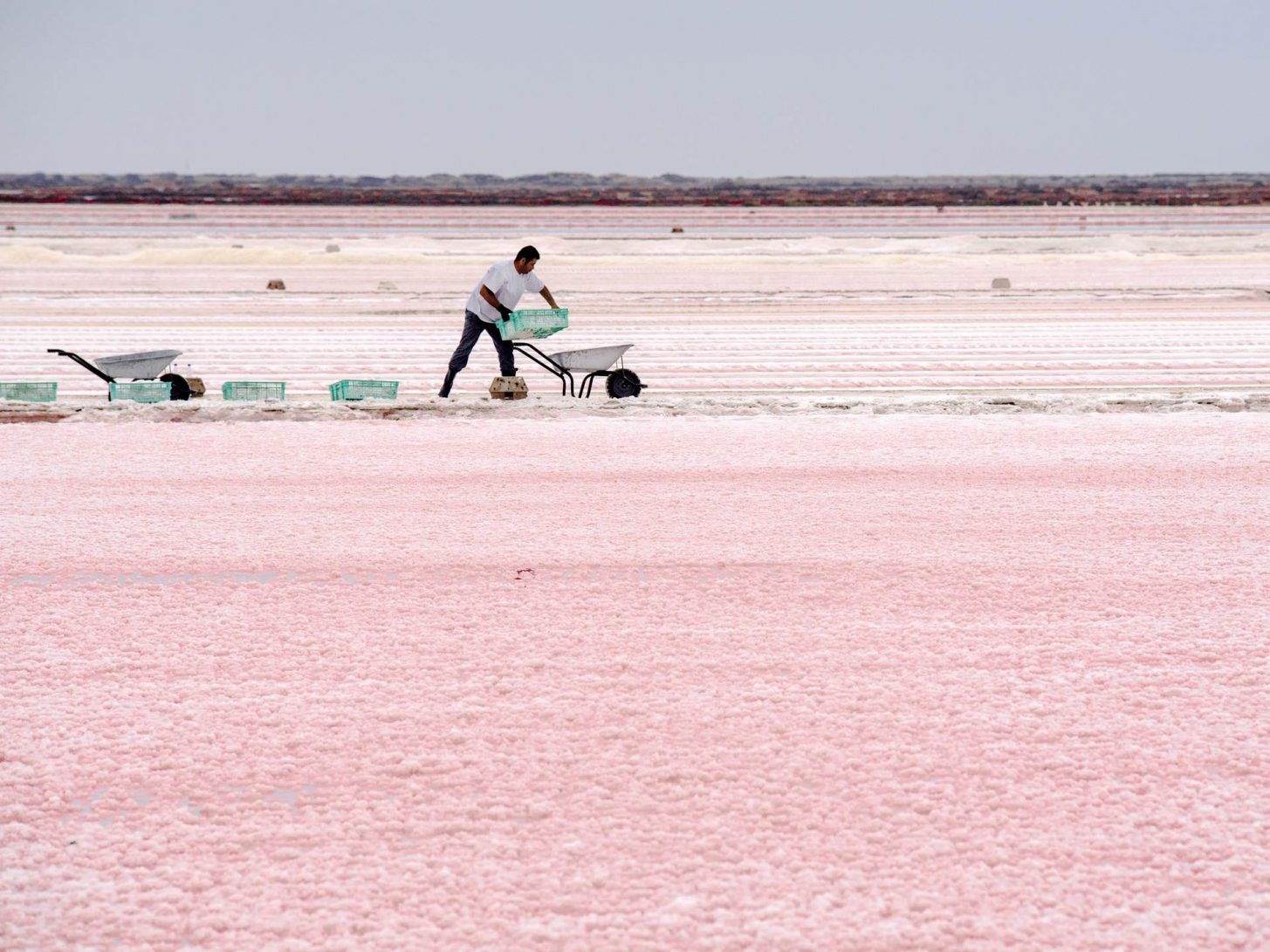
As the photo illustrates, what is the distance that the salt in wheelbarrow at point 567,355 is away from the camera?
10.8 metres

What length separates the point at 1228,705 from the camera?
4801 mm

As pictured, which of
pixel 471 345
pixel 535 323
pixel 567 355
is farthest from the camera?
pixel 471 345

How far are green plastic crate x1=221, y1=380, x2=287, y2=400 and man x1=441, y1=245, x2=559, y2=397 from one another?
1.29m

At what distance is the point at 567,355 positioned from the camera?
11.2 m

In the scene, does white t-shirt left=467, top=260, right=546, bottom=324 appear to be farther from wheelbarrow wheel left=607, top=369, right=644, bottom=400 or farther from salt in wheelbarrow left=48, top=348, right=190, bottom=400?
salt in wheelbarrow left=48, top=348, right=190, bottom=400

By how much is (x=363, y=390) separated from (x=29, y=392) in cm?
267

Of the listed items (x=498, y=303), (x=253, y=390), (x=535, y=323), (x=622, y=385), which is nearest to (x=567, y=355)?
(x=535, y=323)

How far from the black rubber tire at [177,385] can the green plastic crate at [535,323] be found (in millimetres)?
2648

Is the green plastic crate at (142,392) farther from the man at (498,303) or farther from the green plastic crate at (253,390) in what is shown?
the man at (498,303)

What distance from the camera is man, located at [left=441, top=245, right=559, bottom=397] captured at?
11.5 m

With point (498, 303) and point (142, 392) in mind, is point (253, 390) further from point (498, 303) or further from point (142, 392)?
point (498, 303)

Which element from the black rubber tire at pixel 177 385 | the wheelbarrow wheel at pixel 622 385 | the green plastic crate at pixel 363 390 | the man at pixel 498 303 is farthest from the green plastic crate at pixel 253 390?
the wheelbarrow wheel at pixel 622 385

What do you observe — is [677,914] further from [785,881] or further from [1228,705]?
[1228,705]

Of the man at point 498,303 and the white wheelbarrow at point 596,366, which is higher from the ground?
the man at point 498,303
